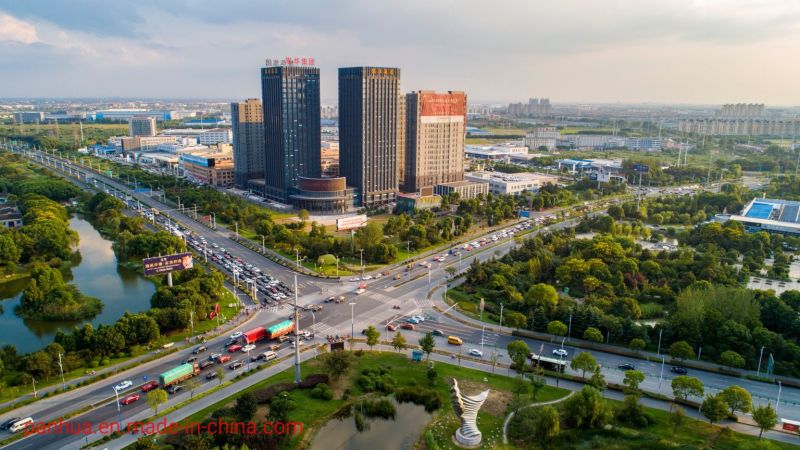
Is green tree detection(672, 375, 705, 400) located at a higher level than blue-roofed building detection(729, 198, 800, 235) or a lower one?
lower

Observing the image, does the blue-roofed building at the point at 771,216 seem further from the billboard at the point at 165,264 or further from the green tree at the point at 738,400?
the billboard at the point at 165,264

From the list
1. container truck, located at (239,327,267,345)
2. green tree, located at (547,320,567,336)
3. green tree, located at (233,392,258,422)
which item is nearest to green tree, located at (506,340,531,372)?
green tree, located at (547,320,567,336)

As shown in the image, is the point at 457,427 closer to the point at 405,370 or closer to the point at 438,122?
the point at 405,370

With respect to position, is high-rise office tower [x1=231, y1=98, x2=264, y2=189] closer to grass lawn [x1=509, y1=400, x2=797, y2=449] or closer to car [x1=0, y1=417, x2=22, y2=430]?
car [x1=0, y1=417, x2=22, y2=430]

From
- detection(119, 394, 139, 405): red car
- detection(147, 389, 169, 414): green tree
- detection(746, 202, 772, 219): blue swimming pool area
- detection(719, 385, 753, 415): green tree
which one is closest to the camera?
detection(719, 385, 753, 415): green tree

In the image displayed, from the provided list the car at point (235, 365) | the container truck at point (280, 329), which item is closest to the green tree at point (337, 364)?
the car at point (235, 365)

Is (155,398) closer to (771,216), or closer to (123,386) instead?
(123,386)
